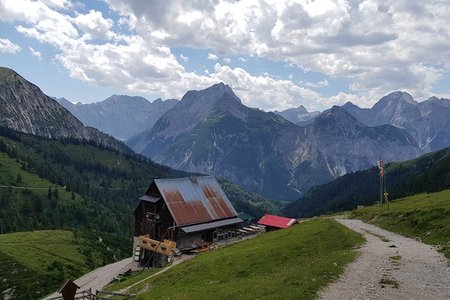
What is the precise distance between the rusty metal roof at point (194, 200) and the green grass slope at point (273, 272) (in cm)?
2872

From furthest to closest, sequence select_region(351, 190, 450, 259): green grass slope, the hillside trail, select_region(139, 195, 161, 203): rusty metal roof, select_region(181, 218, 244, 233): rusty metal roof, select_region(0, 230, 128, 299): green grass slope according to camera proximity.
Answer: select_region(0, 230, 128, 299): green grass slope → select_region(139, 195, 161, 203): rusty metal roof → select_region(181, 218, 244, 233): rusty metal roof → select_region(351, 190, 450, 259): green grass slope → the hillside trail

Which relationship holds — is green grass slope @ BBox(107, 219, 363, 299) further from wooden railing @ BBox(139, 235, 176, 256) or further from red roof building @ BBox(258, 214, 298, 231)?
red roof building @ BBox(258, 214, 298, 231)

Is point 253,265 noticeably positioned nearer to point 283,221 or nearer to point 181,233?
point 181,233

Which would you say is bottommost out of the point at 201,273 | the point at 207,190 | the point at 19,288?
the point at 19,288

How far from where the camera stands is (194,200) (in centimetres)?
8725

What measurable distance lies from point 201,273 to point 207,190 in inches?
1769

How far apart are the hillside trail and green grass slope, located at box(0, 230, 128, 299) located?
77538 mm

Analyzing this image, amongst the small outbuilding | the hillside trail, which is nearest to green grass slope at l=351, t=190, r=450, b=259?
the hillside trail

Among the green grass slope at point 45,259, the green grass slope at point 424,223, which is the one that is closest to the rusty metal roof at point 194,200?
the green grass slope at point 424,223

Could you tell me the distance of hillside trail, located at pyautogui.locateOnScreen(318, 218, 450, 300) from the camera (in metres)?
28.5

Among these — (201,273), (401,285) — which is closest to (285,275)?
(401,285)

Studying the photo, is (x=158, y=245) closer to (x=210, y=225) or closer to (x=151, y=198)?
(x=151, y=198)

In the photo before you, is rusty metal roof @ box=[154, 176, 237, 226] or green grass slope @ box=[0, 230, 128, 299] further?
green grass slope @ box=[0, 230, 128, 299]

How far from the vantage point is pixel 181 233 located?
80000mm
